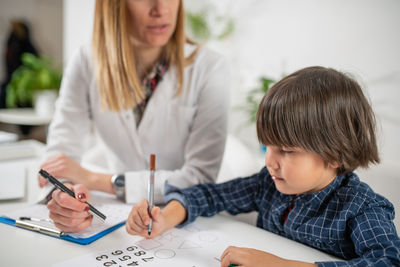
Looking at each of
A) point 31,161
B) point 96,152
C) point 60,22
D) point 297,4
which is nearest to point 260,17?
point 297,4

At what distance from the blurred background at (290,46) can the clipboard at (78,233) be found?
688 mm

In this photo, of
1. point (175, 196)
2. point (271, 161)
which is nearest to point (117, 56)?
point (175, 196)

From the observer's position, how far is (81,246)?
26.8 inches

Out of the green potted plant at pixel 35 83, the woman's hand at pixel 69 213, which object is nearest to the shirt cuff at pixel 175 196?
the woman's hand at pixel 69 213

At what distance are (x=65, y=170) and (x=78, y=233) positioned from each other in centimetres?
26

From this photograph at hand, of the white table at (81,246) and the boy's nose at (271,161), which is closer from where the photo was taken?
the white table at (81,246)

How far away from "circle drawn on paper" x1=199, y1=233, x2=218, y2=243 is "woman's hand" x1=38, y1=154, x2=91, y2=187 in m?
0.39

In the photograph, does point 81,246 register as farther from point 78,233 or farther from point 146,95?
point 146,95

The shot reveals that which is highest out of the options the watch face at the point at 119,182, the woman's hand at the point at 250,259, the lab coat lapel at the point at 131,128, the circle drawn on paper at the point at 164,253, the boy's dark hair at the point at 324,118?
the boy's dark hair at the point at 324,118

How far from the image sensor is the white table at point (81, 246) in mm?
625

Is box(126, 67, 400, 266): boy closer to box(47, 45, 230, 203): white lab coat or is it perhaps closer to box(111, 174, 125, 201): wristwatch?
box(111, 174, 125, 201): wristwatch

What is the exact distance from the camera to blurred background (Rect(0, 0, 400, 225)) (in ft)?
5.88

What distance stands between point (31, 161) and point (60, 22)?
4439 mm

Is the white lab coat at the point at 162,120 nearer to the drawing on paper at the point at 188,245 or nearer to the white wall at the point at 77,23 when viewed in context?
the drawing on paper at the point at 188,245
